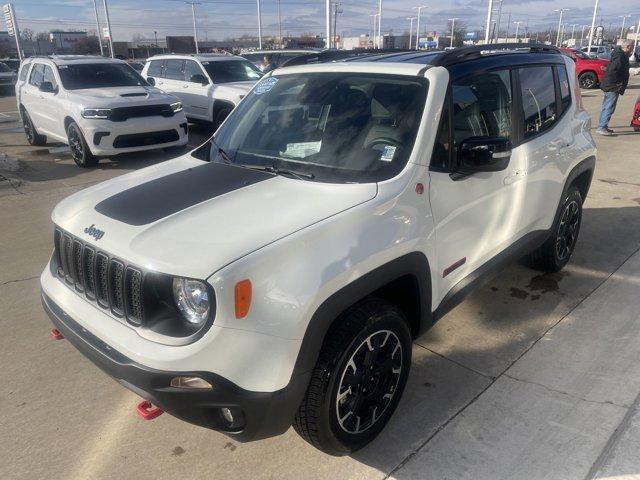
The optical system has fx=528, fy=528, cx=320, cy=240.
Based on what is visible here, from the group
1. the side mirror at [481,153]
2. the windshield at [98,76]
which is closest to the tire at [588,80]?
the windshield at [98,76]

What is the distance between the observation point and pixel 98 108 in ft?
27.3

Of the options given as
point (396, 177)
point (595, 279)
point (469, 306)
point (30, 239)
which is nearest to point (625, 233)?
point (595, 279)

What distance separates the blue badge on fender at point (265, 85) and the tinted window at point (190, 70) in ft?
27.7

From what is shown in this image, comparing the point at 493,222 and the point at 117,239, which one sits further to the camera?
the point at 493,222

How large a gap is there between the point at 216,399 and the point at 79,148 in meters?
7.83

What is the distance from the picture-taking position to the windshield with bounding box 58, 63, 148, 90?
30.2 feet

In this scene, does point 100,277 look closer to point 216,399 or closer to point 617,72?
point 216,399

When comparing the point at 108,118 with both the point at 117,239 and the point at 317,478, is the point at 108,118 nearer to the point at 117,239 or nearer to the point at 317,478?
the point at 117,239

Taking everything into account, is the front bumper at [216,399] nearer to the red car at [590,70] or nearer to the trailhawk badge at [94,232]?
the trailhawk badge at [94,232]

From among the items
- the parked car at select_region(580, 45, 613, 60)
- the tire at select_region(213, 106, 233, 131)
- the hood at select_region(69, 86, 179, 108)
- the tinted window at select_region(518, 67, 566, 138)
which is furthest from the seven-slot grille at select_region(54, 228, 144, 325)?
the parked car at select_region(580, 45, 613, 60)

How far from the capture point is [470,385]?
3090 mm

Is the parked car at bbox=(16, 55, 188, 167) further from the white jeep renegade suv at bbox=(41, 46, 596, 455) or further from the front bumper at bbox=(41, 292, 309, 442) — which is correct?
the front bumper at bbox=(41, 292, 309, 442)

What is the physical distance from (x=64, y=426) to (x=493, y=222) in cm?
272

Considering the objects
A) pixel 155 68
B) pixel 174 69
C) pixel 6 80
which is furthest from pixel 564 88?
pixel 6 80
